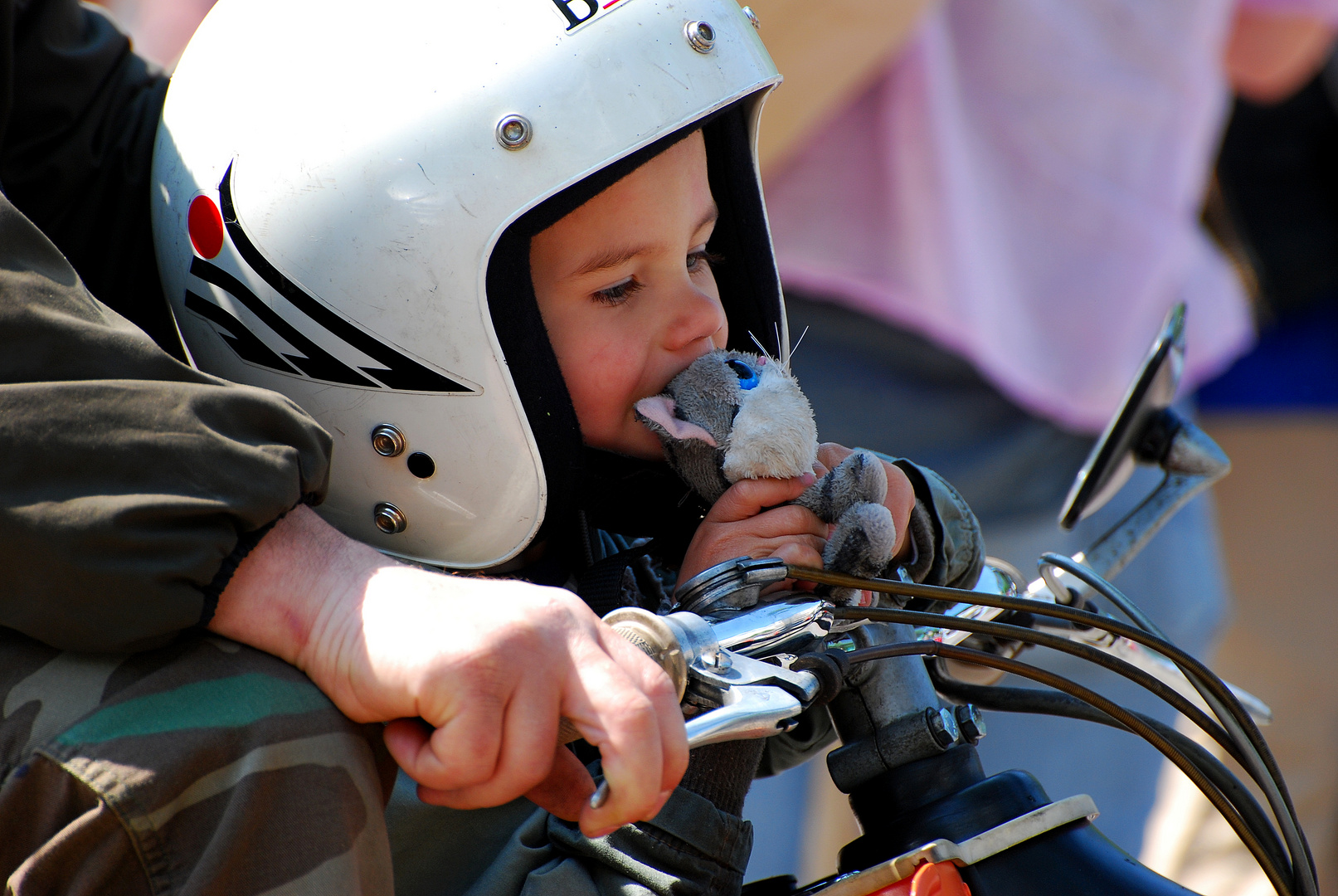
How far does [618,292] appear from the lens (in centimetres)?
116

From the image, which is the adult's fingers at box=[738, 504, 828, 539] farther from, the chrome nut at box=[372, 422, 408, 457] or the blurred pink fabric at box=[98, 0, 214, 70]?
the blurred pink fabric at box=[98, 0, 214, 70]

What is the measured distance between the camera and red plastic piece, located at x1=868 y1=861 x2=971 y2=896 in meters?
0.82

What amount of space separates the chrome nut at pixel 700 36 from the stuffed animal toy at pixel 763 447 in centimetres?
31

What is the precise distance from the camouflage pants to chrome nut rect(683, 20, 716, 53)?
28.8 inches

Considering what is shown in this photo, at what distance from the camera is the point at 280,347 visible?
3.64 ft

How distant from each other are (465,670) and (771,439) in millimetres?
406

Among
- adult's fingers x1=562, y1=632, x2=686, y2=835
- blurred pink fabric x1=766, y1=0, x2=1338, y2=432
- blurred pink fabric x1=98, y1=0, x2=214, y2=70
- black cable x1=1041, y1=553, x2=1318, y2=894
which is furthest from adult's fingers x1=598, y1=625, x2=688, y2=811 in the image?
blurred pink fabric x1=98, y1=0, x2=214, y2=70

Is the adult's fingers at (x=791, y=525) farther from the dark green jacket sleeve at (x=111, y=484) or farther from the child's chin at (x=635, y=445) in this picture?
the dark green jacket sleeve at (x=111, y=484)

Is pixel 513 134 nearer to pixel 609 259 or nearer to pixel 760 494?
pixel 609 259

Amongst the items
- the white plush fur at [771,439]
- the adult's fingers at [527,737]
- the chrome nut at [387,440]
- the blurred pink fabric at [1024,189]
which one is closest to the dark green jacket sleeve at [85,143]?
the chrome nut at [387,440]

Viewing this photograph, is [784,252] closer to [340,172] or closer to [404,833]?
[340,172]

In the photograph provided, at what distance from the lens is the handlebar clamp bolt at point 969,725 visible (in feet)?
3.14

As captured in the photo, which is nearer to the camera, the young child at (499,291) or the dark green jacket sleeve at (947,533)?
the young child at (499,291)

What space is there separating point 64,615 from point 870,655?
535mm
